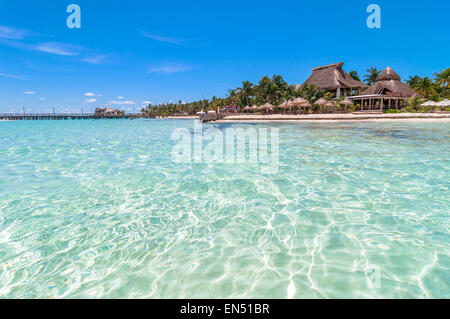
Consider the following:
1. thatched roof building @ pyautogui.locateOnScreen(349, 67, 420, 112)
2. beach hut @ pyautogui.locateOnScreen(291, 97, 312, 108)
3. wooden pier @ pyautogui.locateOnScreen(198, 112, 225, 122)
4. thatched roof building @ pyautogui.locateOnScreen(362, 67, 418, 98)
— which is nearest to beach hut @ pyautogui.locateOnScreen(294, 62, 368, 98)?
thatched roof building @ pyautogui.locateOnScreen(362, 67, 418, 98)

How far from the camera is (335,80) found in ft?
135

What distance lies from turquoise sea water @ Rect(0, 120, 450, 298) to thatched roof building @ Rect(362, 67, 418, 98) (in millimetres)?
36913

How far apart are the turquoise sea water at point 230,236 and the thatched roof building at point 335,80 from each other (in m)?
39.5

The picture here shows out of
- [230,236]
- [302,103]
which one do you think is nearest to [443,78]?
[302,103]

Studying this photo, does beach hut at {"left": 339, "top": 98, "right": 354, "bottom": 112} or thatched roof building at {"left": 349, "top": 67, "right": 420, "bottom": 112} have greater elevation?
thatched roof building at {"left": 349, "top": 67, "right": 420, "bottom": 112}

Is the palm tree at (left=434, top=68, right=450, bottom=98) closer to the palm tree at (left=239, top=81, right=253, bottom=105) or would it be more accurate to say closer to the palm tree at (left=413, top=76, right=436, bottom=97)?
the palm tree at (left=413, top=76, right=436, bottom=97)

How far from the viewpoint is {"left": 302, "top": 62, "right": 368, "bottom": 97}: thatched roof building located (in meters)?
40.6

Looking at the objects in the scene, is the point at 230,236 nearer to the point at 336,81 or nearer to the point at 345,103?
the point at 345,103

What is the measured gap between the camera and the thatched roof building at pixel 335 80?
4062 cm

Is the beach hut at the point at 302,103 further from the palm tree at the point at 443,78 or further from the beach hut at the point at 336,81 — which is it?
the palm tree at the point at 443,78

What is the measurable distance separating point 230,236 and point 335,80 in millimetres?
44916

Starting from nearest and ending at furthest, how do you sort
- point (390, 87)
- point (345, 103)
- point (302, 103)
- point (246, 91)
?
1. point (345, 103)
2. point (302, 103)
3. point (390, 87)
4. point (246, 91)
